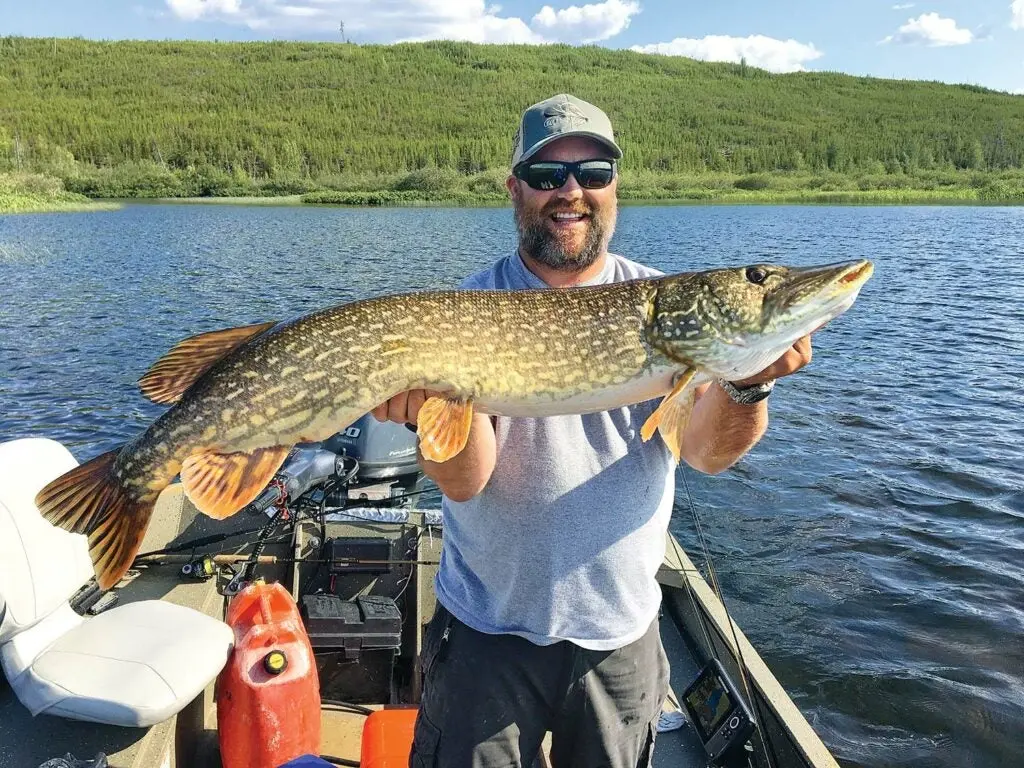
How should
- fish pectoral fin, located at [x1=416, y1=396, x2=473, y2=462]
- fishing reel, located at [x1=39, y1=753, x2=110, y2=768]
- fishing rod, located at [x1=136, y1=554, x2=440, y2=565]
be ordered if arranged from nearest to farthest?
fish pectoral fin, located at [x1=416, y1=396, x2=473, y2=462], fishing reel, located at [x1=39, y1=753, x2=110, y2=768], fishing rod, located at [x1=136, y1=554, x2=440, y2=565]

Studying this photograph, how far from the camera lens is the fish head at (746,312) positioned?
87.4 inches

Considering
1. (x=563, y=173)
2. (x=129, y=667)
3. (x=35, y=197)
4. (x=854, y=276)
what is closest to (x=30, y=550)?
(x=129, y=667)

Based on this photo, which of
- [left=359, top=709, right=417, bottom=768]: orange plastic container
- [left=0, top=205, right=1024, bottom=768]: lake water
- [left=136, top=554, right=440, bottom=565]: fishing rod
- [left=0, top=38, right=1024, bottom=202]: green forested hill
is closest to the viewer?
[left=359, top=709, right=417, bottom=768]: orange plastic container

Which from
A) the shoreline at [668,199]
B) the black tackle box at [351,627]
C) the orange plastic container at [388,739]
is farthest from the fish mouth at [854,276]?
the shoreline at [668,199]

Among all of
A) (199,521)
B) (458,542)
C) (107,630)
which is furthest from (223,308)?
(458,542)

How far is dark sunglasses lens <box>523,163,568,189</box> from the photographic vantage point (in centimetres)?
252

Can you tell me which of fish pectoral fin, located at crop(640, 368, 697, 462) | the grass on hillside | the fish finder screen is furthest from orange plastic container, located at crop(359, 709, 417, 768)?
the grass on hillside

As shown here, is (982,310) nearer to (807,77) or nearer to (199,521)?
(199,521)

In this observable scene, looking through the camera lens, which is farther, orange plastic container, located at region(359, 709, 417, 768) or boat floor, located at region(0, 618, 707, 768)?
orange plastic container, located at region(359, 709, 417, 768)

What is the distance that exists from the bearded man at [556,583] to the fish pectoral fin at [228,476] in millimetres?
429

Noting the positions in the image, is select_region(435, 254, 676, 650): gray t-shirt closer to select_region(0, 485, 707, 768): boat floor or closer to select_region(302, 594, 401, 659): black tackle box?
select_region(0, 485, 707, 768): boat floor

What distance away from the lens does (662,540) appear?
2.27 metres

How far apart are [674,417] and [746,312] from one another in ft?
1.34

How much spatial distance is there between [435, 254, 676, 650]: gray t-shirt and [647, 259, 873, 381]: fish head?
0.32 meters
